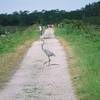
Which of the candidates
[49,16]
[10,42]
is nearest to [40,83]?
[10,42]

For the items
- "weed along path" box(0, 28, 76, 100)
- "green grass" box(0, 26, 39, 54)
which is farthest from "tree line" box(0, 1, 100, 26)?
"weed along path" box(0, 28, 76, 100)

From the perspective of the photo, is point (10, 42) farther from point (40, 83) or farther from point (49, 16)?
point (49, 16)

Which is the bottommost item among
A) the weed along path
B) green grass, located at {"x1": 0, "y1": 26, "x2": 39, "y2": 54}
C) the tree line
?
the tree line

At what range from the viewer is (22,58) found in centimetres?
1930

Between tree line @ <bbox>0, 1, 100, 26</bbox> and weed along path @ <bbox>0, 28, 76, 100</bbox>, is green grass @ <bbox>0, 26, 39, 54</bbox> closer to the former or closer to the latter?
weed along path @ <bbox>0, 28, 76, 100</bbox>

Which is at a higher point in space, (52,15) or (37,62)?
(37,62)

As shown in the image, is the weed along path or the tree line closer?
the weed along path

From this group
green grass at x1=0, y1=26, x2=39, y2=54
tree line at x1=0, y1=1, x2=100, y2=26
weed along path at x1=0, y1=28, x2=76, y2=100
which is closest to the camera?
weed along path at x1=0, y1=28, x2=76, y2=100

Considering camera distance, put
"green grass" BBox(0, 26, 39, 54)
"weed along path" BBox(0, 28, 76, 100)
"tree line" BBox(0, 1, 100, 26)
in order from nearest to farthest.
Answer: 1. "weed along path" BBox(0, 28, 76, 100)
2. "green grass" BBox(0, 26, 39, 54)
3. "tree line" BBox(0, 1, 100, 26)

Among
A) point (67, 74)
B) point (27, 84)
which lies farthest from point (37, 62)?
point (27, 84)

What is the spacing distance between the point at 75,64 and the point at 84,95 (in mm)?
5313

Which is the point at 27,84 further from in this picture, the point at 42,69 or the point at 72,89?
the point at 42,69

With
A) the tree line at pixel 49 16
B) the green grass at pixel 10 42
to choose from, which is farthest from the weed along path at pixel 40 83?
the tree line at pixel 49 16

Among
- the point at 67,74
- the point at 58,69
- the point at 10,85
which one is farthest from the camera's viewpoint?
the point at 58,69
